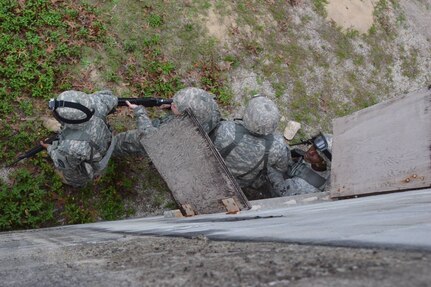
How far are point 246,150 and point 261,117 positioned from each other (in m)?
0.44

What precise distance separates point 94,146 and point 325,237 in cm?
329

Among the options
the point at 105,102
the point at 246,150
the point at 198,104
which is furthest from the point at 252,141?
the point at 105,102

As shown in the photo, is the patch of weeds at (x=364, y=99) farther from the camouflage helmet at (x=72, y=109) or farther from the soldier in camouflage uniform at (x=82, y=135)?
the camouflage helmet at (x=72, y=109)

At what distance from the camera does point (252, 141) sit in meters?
4.54

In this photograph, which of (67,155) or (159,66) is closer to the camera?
(67,155)

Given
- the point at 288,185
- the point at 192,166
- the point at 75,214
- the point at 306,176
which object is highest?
the point at 192,166

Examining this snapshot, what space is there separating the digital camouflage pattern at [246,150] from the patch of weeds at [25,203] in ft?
7.73

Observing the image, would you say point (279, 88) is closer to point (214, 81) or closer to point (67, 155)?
point (214, 81)

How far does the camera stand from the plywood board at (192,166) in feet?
12.8

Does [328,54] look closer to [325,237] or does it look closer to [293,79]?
[293,79]

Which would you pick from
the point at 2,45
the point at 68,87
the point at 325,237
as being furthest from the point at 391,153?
the point at 2,45

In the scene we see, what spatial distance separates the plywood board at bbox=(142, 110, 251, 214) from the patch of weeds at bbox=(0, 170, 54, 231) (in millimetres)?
1869

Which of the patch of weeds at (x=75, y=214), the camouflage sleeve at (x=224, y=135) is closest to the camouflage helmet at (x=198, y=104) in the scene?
the camouflage sleeve at (x=224, y=135)

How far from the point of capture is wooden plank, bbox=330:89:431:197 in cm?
300
